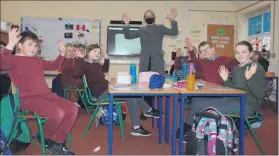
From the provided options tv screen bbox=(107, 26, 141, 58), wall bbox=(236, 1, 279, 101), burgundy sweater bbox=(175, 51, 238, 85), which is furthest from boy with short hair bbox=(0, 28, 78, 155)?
tv screen bbox=(107, 26, 141, 58)

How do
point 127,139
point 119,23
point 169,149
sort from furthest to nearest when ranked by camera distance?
point 119,23
point 127,139
point 169,149

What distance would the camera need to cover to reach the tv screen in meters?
6.97

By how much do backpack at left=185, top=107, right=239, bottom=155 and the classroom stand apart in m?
0.03

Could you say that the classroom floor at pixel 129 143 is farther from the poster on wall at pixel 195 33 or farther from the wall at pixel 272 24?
the poster on wall at pixel 195 33

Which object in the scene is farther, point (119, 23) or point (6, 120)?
point (119, 23)

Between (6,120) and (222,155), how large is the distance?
5.08 ft

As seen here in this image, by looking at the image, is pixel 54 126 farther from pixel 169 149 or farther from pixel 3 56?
pixel 169 149

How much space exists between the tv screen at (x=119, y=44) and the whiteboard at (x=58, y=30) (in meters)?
0.29

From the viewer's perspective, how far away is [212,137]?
199 centimetres

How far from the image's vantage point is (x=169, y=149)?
2.59m

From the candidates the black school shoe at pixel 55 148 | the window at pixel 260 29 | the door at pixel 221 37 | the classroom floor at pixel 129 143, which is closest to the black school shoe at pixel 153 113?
the classroom floor at pixel 129 143

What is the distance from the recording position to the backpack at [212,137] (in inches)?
77.7

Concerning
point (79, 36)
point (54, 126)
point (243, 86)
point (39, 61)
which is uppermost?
point (79, 36)

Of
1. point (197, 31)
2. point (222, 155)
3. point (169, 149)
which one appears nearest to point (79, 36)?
point (197, 31)
